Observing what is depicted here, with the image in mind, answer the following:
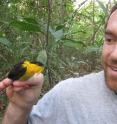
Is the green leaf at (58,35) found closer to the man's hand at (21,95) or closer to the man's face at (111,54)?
the man's face at (111,54)

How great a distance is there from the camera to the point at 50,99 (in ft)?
4.73

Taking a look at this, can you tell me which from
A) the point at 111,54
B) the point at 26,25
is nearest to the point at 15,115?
the point at 111,54

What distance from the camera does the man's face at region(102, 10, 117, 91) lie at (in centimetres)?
130

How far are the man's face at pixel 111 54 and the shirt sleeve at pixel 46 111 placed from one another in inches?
8.8

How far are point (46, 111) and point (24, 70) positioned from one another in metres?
0.40

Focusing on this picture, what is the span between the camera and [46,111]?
1.43 metres

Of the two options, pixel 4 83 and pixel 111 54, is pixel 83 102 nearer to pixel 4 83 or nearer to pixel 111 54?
pixel 111 54

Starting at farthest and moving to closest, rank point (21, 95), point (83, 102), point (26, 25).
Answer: point (26, 25), point (83, 102), point (21, 95)

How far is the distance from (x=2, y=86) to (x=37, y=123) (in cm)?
38

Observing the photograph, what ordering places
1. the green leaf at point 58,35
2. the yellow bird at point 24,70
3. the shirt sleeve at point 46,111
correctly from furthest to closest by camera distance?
the green leaf at point 58,35 < the shirt sleeve at point 46,111 < the yellow bird at point 24,70

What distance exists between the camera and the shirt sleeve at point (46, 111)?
1.41 m

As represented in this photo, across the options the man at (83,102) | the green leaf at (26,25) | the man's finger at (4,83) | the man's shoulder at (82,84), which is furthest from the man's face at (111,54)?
the green leaf at (26,25)

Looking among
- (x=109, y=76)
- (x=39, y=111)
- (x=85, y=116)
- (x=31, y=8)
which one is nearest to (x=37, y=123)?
(x=39, y=111)

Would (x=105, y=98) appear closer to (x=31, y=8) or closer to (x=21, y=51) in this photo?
(x=21, y=51)
